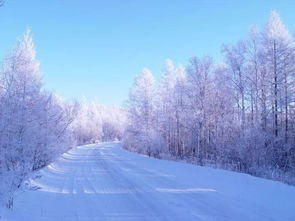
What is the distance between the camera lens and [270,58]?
26891 mm

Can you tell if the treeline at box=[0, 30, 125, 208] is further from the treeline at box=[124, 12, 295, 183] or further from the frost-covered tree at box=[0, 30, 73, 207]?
the treeline at box=[124, 12, 295, 183]

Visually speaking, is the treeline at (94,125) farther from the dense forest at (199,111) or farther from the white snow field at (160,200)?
the white snow field at (160,200)

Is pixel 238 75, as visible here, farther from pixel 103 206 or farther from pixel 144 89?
pixel 103 206

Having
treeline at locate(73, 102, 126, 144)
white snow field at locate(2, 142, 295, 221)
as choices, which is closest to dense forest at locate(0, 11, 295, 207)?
white snow field at locate(2, 142, 295, 221)

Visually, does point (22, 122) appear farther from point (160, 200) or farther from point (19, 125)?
point (160, 200)

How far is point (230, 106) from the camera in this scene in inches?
1353

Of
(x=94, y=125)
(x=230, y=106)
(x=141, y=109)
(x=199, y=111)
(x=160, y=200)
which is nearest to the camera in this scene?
(x=160, y=200)

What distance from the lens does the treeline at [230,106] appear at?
67.8 feet

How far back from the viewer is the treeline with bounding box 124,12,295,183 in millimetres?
20656

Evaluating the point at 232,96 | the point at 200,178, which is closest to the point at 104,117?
the point at 232,96

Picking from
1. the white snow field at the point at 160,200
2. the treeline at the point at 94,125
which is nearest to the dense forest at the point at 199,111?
the white snow field at the point at 160,200

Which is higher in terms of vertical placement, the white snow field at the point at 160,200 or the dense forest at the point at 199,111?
the dense forest at the point at 199,111

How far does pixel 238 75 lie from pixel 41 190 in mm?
25699

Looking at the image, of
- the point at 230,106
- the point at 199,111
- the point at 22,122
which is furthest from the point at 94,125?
the point at 22,122
